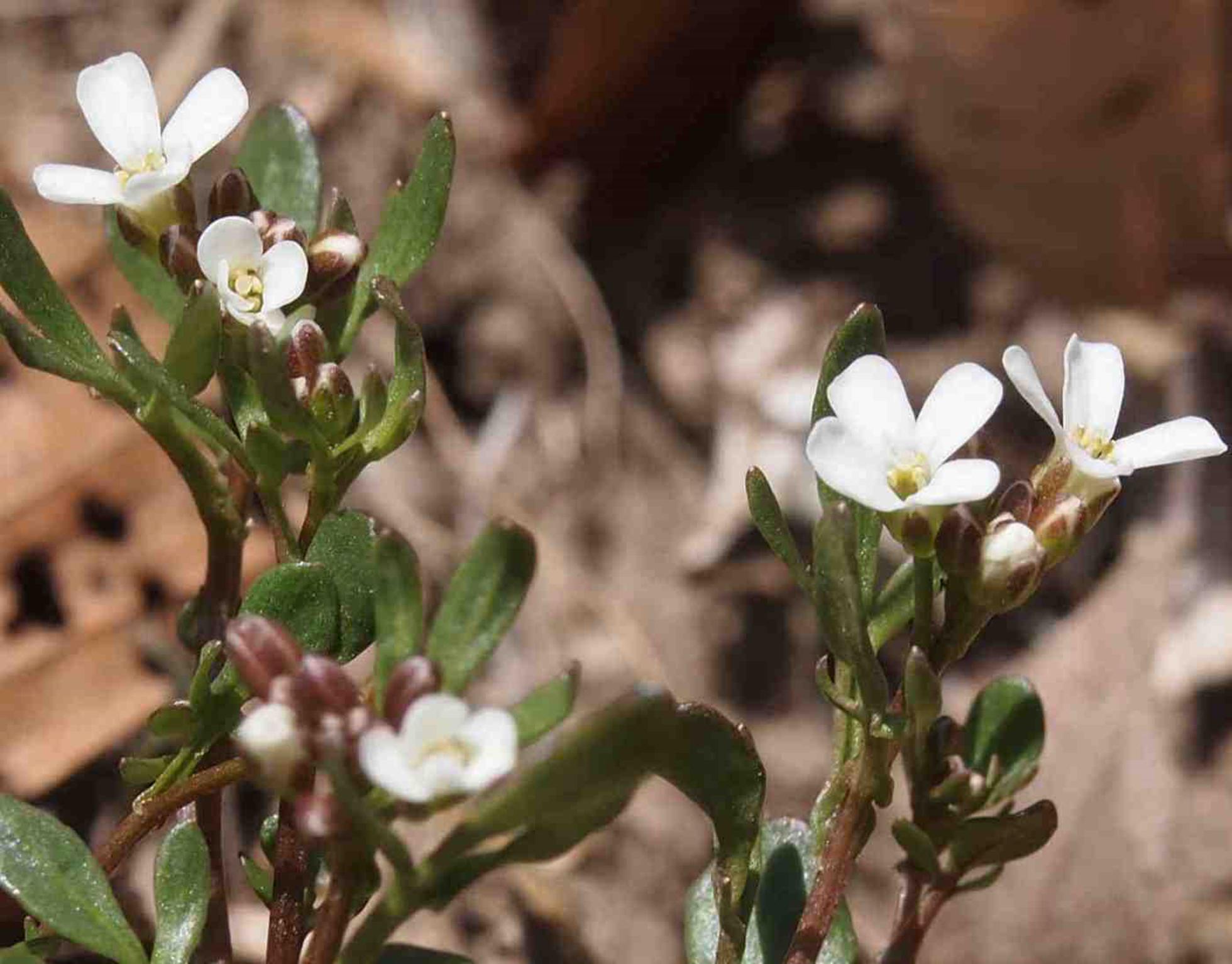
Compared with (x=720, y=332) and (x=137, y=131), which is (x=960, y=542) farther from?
(x=720, y=332)

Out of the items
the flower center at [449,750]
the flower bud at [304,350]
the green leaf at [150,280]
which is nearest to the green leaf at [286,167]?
the green leaf at [150,280]

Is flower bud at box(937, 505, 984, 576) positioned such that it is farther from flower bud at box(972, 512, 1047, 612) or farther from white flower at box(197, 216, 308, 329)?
white flower at box(197, 216, 308, 329)

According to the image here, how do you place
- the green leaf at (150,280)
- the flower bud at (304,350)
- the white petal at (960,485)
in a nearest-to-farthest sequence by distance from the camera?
the white petal at (960,485) → the flower bud at (304,350) → the green leaf at (150,280)

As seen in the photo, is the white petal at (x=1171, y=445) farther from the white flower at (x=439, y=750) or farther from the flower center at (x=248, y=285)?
the flower center at (x=248, y=285)

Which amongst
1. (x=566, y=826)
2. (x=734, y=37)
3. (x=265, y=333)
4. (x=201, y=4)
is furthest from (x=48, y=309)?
A: (x=734, y=37)

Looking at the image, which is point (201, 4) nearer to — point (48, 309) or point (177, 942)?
point (48, 309)

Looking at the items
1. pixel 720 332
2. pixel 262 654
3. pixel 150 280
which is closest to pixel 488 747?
pixel 262 654
